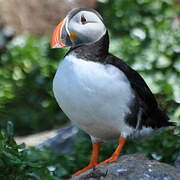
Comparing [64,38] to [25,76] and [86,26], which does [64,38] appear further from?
[25,76]

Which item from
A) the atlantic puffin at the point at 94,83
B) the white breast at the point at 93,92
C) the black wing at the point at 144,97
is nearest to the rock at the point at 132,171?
the atlantic puffin at the point at 94,83

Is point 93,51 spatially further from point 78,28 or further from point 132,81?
point 132,81

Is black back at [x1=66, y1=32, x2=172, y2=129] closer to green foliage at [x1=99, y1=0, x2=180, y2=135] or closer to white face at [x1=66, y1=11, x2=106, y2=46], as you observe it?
white face at [x1=66, y1=11, x2=106, y2=46]

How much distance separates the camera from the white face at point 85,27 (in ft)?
16.3

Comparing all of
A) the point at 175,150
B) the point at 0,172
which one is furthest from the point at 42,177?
the point at 175,150

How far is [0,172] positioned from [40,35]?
607 cm

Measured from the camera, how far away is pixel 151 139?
6633mm

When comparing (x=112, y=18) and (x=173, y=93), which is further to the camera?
(x=112, y=18)

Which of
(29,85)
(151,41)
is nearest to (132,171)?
(151,41)

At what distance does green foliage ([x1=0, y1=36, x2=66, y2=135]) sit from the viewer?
A: 887 centimetres

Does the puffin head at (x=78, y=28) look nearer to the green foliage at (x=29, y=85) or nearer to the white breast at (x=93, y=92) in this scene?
the white breast at (x=93, y=92)

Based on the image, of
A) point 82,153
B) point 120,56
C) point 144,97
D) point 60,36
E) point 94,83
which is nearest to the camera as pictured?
point 94,83

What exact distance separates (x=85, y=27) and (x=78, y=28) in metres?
0.06

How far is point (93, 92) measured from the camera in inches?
189
